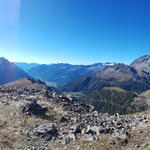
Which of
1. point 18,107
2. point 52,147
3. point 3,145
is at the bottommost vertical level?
point 52,147

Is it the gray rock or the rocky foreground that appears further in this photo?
the gray rock

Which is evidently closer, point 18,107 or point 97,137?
point 97,137

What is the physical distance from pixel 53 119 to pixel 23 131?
602 cm

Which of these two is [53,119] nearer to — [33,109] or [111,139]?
[33,109]

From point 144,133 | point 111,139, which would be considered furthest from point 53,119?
point 144,133

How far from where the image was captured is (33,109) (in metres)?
22.7

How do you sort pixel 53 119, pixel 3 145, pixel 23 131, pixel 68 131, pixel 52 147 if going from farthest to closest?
pixel 53 119 → pixel 68 131 → pixel 23 131 → pixel 52 147 → pixel 3 145

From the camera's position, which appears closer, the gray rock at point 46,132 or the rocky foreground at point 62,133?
the rocky foreground at point 62,133

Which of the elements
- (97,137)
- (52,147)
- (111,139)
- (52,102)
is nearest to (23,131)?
(52,147)

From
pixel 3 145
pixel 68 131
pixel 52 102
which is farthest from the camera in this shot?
pixel 52 102

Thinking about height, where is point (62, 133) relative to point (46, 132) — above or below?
below

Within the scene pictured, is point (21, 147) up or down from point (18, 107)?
down

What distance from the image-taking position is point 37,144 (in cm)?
1439

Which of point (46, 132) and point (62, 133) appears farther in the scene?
point (62, 133)
